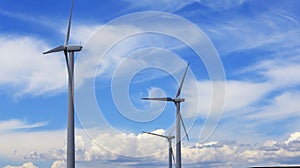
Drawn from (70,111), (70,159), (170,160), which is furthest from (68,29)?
(170,160)

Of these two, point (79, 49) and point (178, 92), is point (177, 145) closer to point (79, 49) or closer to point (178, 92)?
point (178, 92)

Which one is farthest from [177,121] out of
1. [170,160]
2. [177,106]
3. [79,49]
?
[79,49]

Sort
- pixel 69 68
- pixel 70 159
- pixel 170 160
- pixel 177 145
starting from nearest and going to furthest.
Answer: pixel 70 159 → pixel 69 68 → pixel 177 145 → pixel 170 160

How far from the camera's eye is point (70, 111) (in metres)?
73.6

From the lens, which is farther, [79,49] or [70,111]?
[79,49]

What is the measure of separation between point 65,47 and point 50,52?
2474 mm

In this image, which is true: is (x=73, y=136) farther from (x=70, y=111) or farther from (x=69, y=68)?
(x=69, y=68)

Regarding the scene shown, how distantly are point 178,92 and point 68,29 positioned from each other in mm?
39875

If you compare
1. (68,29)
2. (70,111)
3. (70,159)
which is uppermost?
(68,29)

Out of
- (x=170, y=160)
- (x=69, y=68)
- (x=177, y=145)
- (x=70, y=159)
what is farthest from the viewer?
(x=170, y=160)

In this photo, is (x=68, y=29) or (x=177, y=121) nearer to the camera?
(x=68, y=29)

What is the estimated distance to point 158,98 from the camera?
116188 millimetres

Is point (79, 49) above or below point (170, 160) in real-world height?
above

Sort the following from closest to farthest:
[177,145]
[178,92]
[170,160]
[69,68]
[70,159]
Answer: [70,159] < [69,68] < [177,145] < [178,92] < [170,160]
